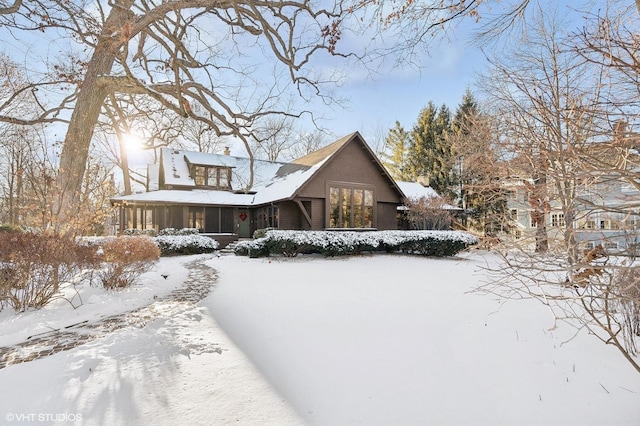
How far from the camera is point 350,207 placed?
56.9 feet

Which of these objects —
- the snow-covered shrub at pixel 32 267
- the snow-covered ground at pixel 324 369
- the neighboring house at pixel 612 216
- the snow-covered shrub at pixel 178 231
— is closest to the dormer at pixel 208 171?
the snow-covered shrub at pixel 178 231

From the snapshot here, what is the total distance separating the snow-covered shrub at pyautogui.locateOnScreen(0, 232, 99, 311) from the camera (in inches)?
201

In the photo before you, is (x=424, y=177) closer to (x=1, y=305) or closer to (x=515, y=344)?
(x=515, y=344)

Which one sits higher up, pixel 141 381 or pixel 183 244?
pixel 183 244

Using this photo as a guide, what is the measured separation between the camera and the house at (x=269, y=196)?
653 inches

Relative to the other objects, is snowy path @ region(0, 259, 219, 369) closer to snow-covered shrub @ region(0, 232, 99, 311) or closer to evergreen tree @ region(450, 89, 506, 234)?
snow-covered shrub @ region(0, 232, 99, 311)

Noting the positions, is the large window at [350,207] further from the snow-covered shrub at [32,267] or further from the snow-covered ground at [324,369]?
the snow-covered shrub at [32,267]

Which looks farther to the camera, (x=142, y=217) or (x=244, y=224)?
(x=244, y=224)

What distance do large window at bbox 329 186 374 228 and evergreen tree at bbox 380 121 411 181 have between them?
15.7m

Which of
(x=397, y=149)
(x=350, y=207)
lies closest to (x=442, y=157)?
(x=397, y=149)

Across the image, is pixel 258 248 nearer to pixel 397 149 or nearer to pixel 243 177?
pixel 243 177

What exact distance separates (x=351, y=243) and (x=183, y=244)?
8370 mm

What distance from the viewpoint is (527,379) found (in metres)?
3.24

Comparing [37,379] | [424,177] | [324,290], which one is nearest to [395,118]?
[424,177]
